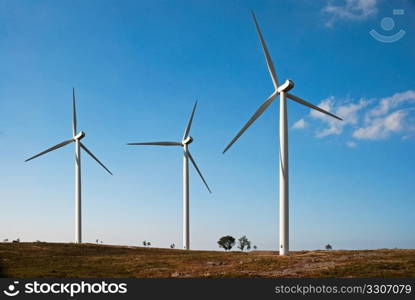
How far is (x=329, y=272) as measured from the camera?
144ft

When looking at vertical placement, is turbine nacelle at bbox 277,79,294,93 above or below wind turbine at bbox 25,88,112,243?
above

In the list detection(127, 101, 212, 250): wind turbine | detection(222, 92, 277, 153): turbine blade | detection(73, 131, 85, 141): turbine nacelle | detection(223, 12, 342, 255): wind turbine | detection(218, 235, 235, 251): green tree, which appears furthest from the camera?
detection(218, 235, 235, 251): green tree

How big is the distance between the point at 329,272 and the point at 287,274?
3.93 m

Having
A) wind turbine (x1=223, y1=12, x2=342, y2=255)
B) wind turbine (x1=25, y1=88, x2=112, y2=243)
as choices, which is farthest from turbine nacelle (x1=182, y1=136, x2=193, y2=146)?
wind turbine (x1=223, y1=12, x2=342, y2=255)

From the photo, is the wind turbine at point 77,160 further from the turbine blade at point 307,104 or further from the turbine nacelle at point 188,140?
the turbine blade at point 307,104

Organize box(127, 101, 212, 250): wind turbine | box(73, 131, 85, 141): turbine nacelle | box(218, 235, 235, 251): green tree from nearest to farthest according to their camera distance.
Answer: box(127, 101, 212, 250): wind turbine → box(73, 131, 85, 141): turbine nacelle → box(218, 235, 235, 251): green tree

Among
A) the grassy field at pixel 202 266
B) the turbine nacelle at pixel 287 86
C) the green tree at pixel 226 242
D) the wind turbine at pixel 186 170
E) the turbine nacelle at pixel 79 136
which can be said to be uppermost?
the turbine nacelle at pixel 287 86

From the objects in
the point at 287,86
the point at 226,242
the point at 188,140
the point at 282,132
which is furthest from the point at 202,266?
the point at 226,242

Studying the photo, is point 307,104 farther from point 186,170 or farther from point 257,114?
point 186,170

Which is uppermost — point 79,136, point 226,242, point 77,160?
point 79,136

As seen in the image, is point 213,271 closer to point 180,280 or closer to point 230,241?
point 180,280

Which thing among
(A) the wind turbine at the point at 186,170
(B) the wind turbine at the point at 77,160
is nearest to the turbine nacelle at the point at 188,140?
(A) the wind turbine at the point at 186,170

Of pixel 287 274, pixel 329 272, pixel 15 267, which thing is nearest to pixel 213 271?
pixel 287 274

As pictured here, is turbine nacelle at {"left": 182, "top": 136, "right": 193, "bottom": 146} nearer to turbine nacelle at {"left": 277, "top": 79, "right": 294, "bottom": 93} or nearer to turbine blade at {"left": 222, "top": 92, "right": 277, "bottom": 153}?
Answer: turbine blade at {"left": 222, "top": 92, "right": 277, "bottom": 153}
